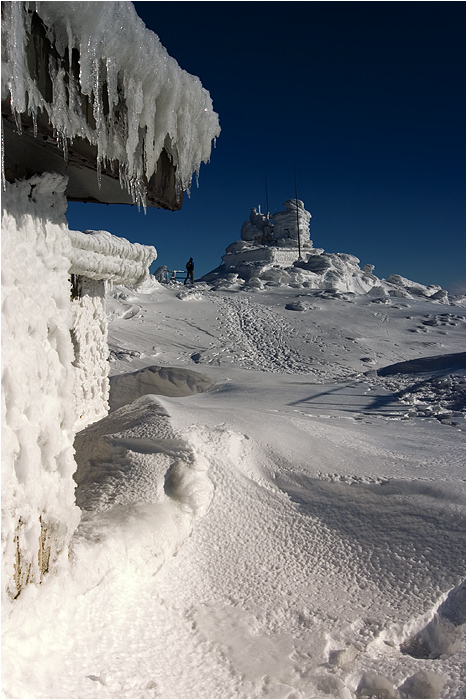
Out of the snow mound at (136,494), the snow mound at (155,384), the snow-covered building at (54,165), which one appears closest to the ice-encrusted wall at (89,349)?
the snow mound at (136,494)

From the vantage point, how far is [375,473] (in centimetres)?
292

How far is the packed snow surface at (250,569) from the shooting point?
1.63 metres

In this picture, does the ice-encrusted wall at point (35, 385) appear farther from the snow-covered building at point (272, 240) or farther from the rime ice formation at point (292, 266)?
the snow-covered building at point (272, 240)

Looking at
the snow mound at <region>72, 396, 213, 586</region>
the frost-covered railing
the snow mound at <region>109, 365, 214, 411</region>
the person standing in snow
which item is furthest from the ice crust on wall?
the person standing in snow

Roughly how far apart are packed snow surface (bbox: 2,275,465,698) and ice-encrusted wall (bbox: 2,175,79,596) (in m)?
0.17

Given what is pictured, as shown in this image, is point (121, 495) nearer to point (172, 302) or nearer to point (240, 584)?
point (240, 584)

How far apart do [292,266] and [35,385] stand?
22608 mm

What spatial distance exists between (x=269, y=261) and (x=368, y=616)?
2397 centimetres

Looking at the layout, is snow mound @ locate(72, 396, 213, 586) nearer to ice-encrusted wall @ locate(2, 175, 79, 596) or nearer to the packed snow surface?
the packed snow surface

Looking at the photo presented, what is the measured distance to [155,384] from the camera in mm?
7832

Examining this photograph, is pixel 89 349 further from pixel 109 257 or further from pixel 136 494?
pixel 136 494

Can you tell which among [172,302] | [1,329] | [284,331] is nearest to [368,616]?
[1,329]

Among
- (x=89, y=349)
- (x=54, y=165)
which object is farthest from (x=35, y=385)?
(x=89, y=349)

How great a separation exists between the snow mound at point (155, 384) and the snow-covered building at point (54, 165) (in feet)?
18.0
